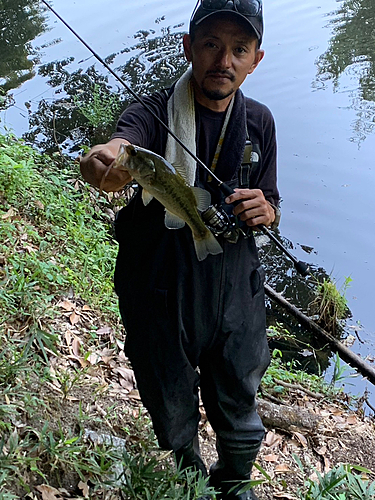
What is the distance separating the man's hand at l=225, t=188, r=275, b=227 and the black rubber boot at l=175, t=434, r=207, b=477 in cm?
124

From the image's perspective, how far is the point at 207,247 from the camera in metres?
2.05

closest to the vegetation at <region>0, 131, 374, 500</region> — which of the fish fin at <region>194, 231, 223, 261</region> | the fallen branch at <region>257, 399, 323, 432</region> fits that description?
the fallen branch at <region>257, 399, 323, 432</region>

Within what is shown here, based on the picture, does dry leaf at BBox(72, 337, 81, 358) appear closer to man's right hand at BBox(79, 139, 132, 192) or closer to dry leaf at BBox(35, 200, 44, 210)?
dry leaf at BBox(35, 200, 44, 210)

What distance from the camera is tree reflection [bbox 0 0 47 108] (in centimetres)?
806

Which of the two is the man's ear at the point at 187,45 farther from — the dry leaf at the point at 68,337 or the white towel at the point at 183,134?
the dry leaf at the point at 68,337

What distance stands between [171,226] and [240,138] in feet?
1.78

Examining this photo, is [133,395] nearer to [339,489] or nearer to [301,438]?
[301,438]

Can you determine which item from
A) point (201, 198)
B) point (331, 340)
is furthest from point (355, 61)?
point (201, 198)

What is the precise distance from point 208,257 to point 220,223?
166mm

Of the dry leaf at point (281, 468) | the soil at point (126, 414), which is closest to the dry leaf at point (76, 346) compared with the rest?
the soil at point (126, 414)

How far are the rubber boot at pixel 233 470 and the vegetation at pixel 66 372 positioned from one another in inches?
6.3

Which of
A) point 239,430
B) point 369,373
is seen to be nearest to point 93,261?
point 239,430

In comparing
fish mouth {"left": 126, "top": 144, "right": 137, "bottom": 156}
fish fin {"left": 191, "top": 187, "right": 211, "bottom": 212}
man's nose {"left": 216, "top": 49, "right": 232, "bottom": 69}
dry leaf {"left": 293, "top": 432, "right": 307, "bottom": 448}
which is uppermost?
man's nose {"left": 216, "top": 49, "right": 232, "bottom": 69}

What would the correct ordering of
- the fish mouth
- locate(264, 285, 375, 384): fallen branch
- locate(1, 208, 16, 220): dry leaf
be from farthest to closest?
locate(264, 285, 375, 384): fallen branch < locate(1, 208, 16, 220): dry leaf < the fish mouth
